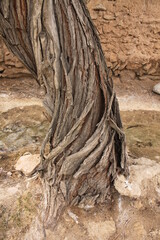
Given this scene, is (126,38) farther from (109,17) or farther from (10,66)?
(10,66)

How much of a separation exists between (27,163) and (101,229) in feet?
3.26

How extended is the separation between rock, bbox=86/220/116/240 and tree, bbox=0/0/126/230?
0.51ft

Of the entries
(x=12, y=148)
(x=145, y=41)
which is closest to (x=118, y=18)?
(x=145, y=41)

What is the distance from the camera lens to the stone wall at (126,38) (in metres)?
3.89

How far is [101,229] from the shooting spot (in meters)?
1.64

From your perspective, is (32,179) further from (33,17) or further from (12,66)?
(12,66)

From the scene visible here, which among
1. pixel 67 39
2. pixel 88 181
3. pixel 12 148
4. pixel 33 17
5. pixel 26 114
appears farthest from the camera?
pixel 26 114

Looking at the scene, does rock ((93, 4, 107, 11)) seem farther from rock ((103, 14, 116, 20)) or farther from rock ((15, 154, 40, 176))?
rock ((15, 154, 40, 176))

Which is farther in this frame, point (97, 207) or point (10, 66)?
point (10, 66)

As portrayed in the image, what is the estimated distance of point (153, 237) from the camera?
5.29 ft

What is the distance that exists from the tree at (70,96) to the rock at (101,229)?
155 mm

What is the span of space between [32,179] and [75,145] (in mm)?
657

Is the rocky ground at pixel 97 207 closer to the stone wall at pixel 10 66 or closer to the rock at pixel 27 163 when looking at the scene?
the rock at pixel 27 163

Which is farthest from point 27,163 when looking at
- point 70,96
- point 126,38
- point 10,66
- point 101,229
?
point 126,38
